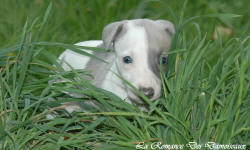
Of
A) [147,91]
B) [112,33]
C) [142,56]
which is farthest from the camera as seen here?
[112,33]

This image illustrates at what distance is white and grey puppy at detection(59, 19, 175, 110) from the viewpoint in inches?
103

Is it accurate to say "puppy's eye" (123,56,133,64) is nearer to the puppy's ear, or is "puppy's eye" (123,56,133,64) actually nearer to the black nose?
the black nose

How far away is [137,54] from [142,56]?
1.7 inches

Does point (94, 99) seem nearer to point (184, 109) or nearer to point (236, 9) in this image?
point (184, 109)

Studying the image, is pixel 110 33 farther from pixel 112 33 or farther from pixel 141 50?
pixel 141 50

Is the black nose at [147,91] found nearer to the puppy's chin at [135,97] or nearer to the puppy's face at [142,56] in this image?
the puppy's face at [142,56]

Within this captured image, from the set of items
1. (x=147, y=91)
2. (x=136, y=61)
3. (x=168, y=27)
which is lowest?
(x=147, y=91)

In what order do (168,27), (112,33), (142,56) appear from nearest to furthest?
(142,56) < (112,33) < (168,27)

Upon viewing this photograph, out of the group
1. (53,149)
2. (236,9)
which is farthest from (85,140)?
(236,9)

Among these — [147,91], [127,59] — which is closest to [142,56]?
[127,59]

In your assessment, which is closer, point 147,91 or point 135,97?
point 147,91

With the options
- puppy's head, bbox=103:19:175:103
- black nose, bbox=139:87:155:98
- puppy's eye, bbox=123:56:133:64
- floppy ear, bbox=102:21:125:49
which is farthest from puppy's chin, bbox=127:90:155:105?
floppy ear, bbox=102:21:125:49

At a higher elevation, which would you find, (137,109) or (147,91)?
(147,91)

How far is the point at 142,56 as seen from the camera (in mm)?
2660
